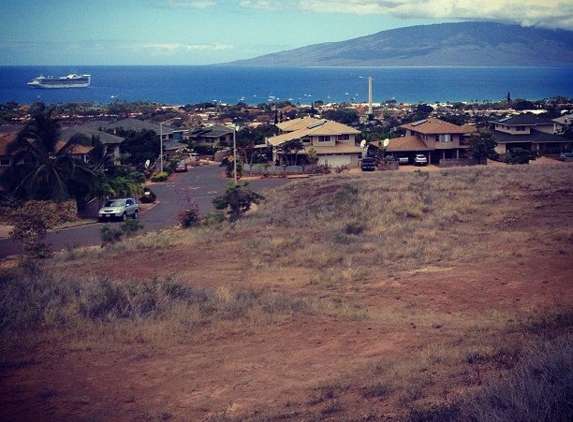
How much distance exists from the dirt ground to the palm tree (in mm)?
20723

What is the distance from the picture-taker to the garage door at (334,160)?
2463 inches

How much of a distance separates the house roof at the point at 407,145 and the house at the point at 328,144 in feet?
10.2

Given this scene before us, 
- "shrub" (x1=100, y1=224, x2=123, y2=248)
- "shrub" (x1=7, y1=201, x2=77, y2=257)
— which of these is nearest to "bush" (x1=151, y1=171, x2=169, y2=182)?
"shrub" (x1=100, y1=224, x2=123, y2=248)

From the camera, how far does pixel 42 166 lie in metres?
36.4

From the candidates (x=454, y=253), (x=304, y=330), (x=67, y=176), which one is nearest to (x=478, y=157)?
(x=67, y=176)

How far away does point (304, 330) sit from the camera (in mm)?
13156

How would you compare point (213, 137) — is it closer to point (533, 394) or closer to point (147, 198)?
point (147, 198)

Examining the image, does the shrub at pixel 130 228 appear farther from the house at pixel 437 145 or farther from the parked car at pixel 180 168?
the house at pixel 437 145

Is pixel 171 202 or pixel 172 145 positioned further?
pixel 172 145

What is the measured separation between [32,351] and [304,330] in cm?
499

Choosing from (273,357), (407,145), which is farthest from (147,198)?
(273,357)

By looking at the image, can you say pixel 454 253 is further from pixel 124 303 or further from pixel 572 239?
pixel 124 303

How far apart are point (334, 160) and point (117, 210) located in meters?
29.2

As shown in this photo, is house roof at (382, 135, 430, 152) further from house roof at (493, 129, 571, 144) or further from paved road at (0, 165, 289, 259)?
paved road at (0, 165, 289, 259)
